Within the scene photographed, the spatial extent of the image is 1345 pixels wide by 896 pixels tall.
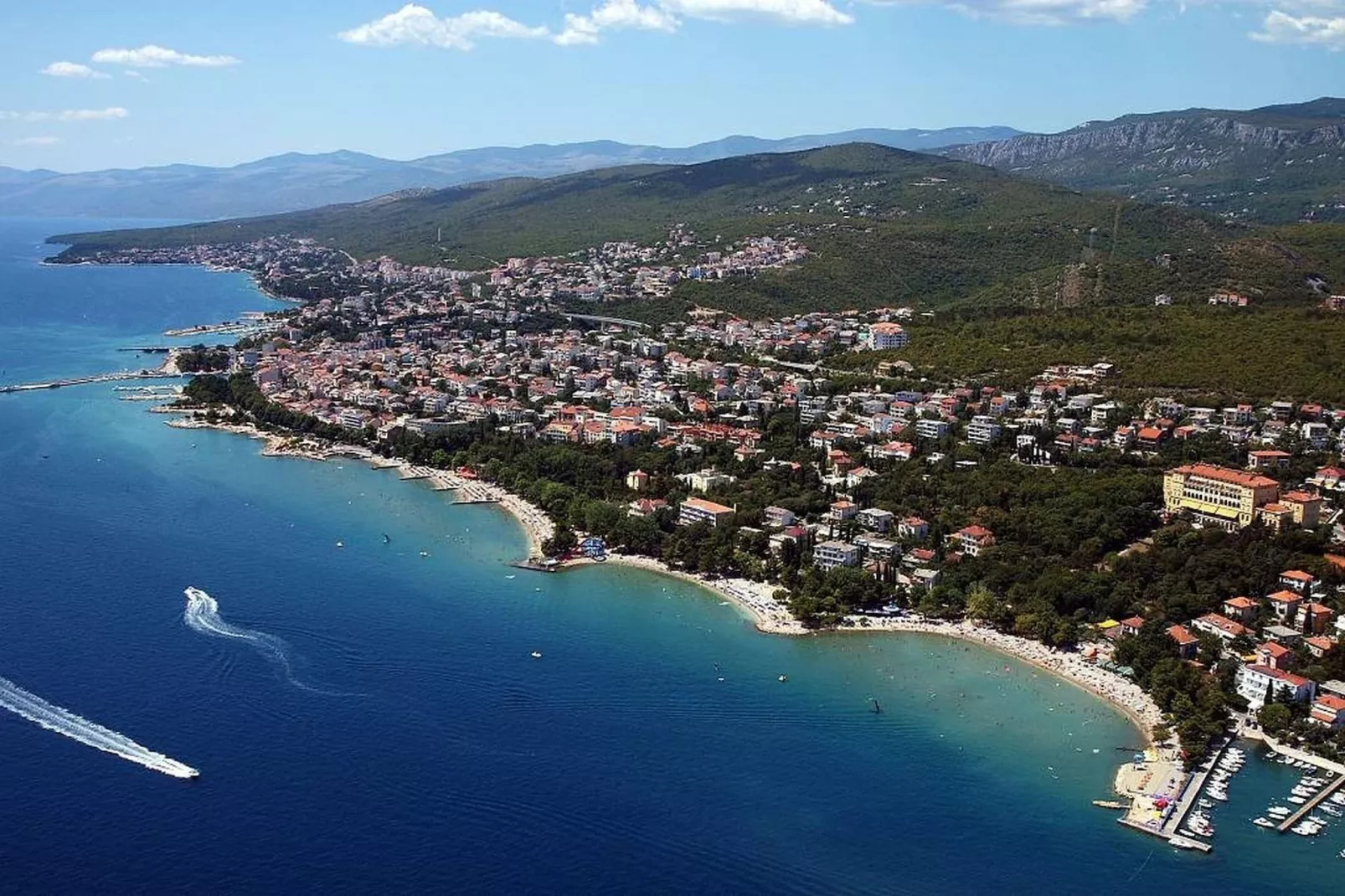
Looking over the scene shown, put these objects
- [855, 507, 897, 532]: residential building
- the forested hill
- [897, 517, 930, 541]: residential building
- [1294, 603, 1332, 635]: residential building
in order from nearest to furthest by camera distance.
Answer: [1294, 603, 1332, 635]: residential building, [897, 517, 930, 541]: residential building, [855, 507, 897, 532]: residential building, the forested hill

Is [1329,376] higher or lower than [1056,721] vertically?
higher

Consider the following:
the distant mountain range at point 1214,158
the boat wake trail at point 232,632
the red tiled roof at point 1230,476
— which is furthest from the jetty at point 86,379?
the distant mountain range at point 1214,158

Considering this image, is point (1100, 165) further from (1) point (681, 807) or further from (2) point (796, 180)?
(1) point (681, 807)

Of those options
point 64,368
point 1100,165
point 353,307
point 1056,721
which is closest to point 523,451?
point 1056,721

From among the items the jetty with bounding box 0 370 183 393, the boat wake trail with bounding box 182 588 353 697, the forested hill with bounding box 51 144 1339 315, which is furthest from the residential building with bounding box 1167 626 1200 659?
the jetty with bounding box 0 370 183 393

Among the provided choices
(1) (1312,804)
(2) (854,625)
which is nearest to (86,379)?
(2) (854,625)

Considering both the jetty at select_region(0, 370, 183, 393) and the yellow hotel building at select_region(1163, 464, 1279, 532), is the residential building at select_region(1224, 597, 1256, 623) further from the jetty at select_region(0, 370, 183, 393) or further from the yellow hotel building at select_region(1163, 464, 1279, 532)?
the jetty at select_region(0, 370, 183, 393)
